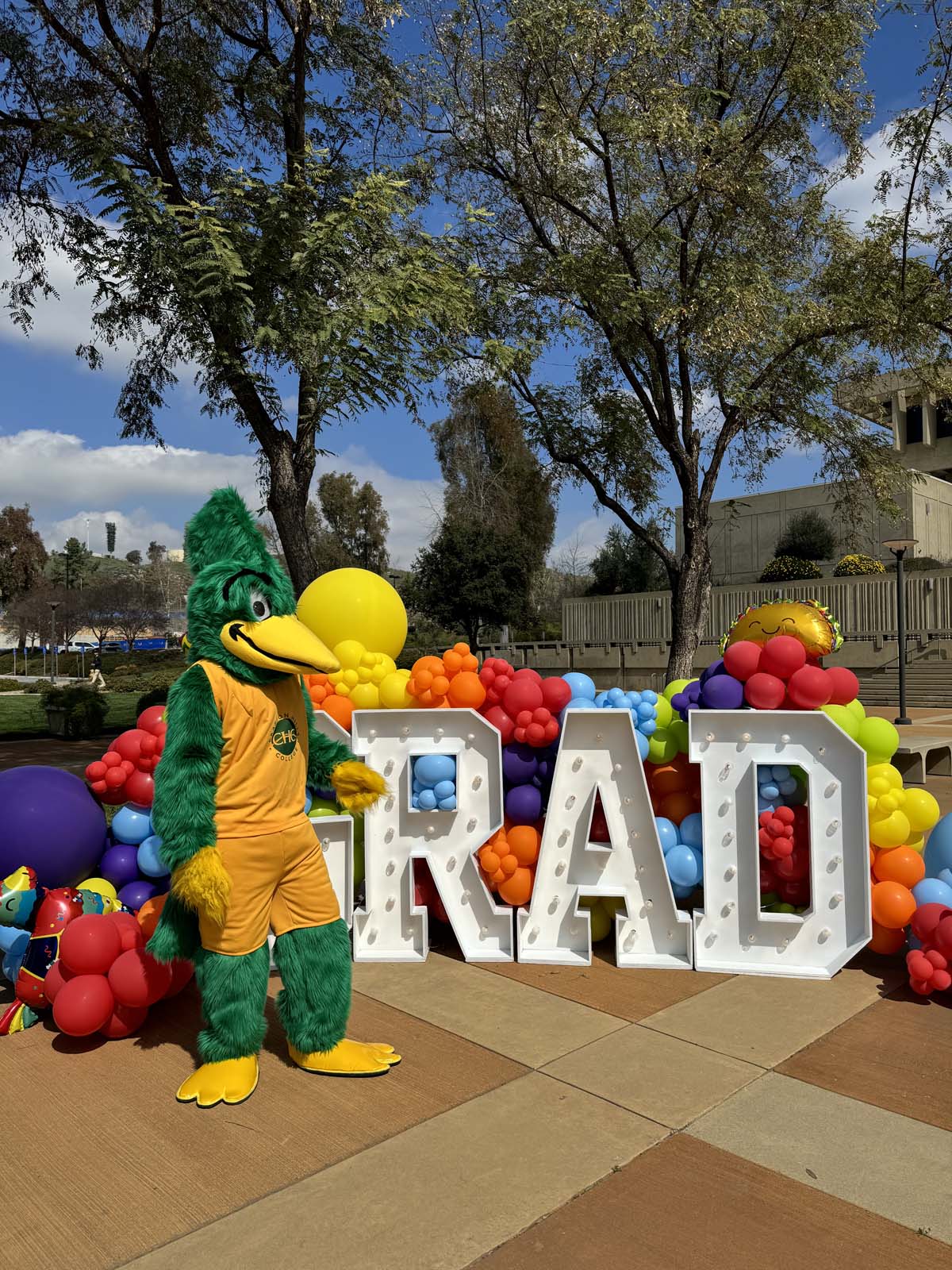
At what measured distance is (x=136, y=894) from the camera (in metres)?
4.76

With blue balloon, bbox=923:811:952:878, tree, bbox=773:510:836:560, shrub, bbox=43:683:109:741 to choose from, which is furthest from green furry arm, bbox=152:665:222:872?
tree, bbox=773:510:836:560

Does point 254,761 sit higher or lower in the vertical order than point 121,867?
higher

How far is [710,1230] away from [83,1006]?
2.60 m

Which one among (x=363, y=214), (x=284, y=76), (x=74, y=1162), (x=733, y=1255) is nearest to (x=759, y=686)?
(x=733, y=1255)

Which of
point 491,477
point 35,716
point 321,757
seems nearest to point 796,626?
point 321,757

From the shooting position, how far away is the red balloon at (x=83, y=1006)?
150 inches

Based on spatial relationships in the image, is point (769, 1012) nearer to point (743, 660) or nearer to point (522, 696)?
point (743, 660)

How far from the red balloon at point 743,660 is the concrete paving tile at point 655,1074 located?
189 cm

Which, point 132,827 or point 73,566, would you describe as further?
point 73,566

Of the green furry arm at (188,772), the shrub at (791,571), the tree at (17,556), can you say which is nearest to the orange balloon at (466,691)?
the green furry arm at (188,772)

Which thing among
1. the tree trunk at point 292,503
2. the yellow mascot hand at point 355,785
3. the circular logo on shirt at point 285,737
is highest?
the tree trunk at point 292,503

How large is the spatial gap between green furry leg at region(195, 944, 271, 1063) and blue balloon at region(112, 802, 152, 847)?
1.55m

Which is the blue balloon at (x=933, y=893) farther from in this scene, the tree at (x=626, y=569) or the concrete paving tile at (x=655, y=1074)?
the tree at (x=626, y=569)

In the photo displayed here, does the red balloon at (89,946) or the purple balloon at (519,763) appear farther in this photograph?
the purple balloon at (519,763)
